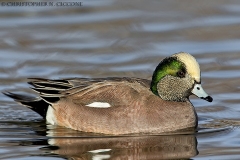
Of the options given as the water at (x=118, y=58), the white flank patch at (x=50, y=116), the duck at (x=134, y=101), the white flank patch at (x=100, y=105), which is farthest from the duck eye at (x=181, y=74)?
the white flank patch at (x=50, y=116)

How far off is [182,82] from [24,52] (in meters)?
4.05

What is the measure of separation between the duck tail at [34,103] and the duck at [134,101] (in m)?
0.23

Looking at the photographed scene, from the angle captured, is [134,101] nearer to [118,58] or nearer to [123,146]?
[123,146]

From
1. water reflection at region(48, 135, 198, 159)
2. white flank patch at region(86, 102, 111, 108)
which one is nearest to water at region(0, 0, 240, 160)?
water reflection at region(48, 135, 198, 159)

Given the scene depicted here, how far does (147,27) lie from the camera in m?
13.8

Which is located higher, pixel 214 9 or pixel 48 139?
pixel 214 9

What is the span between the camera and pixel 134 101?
9125 millimetres

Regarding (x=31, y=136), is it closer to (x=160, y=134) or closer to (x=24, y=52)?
(x=160, y=134)

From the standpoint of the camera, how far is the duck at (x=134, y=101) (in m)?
9.09

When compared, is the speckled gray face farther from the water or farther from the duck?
the water

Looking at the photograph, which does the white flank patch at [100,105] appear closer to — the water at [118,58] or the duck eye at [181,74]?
the water at [118,58]

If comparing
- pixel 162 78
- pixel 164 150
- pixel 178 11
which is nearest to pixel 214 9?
pixel 178 11

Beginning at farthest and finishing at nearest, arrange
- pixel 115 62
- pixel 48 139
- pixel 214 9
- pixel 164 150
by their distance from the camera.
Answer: pixel 214 9 < pixel 115 62 < pixel 48 139 < pixel 164 150

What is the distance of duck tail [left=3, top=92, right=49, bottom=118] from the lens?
9844 millimetres
